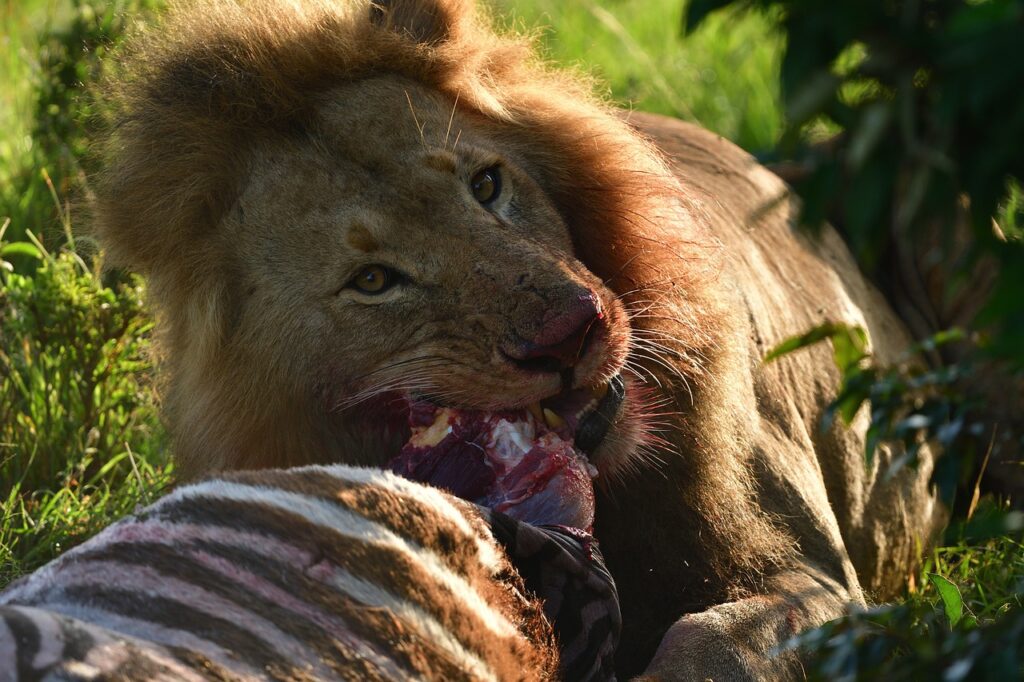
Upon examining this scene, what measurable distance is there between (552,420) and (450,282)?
36cm

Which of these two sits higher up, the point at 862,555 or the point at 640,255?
the point at 640,255

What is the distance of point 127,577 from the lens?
2.03 meters

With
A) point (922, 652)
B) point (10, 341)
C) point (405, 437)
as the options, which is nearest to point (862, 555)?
point (405, 437)

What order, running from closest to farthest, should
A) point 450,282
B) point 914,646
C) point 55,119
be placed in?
point 914,646 → point 450,282 → point 55,119

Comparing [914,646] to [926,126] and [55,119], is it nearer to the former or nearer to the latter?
[926,126]

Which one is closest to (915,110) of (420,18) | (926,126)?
(926,126)

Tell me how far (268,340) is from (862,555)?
2.03 metres

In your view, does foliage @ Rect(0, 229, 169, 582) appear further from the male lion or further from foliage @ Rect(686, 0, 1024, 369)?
foliage @ Rect(686, 0, 1024, 369)

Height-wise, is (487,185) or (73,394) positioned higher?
(487,185)

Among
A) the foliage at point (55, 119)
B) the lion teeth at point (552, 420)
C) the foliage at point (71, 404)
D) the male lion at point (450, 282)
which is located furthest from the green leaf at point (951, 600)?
the foliage at point (55, 119)

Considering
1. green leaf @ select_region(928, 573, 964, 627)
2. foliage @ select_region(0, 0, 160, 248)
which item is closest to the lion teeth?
green leaf @ select_region(928, 573, 964, 627)

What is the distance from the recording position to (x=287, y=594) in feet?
6.68

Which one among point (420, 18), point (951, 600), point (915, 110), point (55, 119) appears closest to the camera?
point (915, 110)

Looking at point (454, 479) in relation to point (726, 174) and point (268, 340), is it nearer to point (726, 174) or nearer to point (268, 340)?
point (268, 340)
